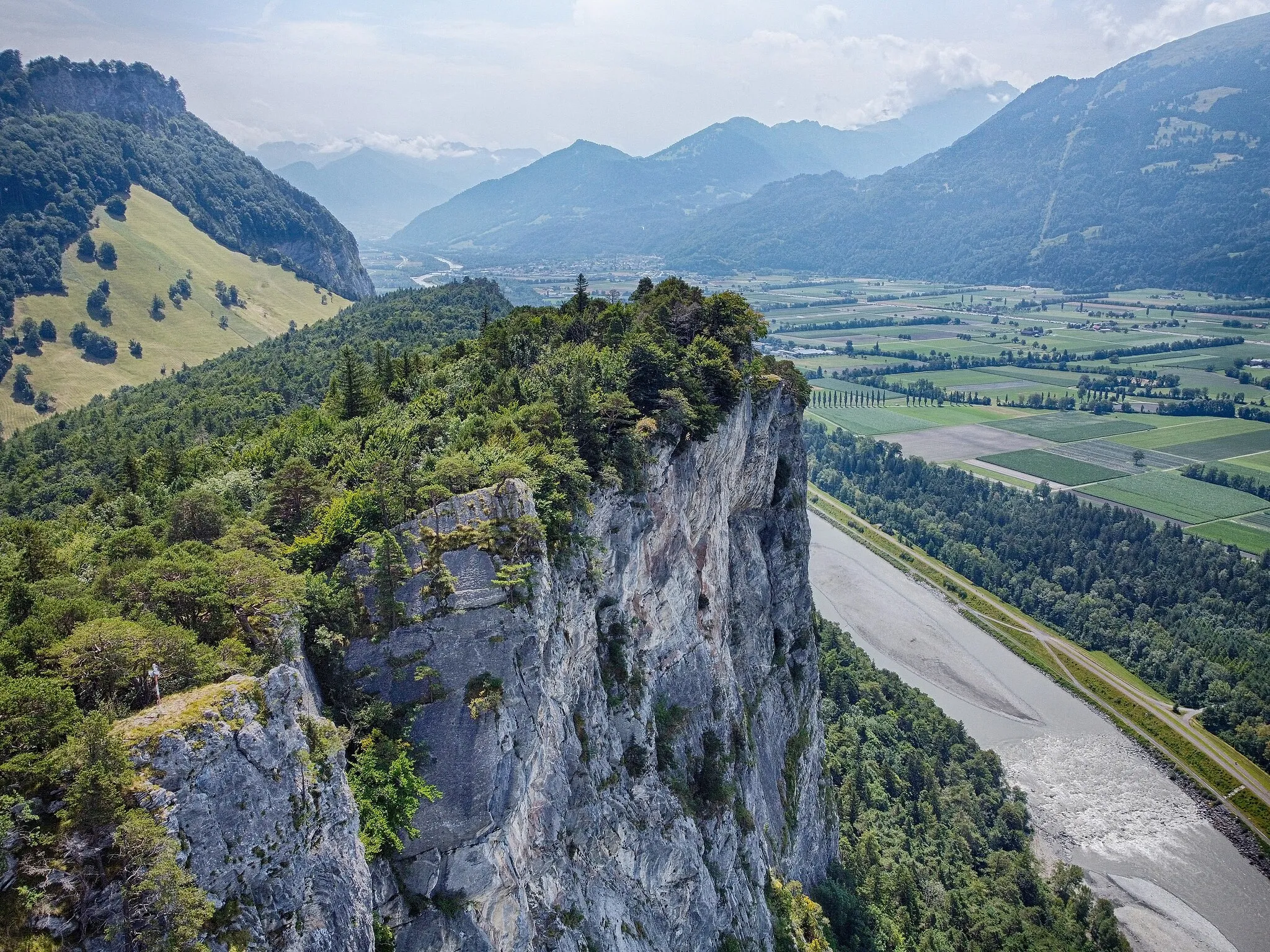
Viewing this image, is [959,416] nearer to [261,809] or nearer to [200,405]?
[200,405]

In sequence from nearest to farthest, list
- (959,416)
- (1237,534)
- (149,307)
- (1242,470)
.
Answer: (1237,534) → (1242,470) → (149,307) → (959,416)

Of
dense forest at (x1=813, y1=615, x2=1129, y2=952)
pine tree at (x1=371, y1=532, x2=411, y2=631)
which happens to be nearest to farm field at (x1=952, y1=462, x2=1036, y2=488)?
dense forest at (x1=813, y1=615, x2=1129, y2=952)

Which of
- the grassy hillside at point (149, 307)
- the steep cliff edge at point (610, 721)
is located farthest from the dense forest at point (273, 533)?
the grassy hillside at point (149, 307)

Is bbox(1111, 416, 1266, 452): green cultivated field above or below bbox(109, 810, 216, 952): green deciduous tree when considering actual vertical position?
below

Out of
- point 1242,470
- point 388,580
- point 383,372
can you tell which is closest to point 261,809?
point 388,580

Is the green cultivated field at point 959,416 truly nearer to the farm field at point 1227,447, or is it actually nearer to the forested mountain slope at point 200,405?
the farm field at point 1227,447

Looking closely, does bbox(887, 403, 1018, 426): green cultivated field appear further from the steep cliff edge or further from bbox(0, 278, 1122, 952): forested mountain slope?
the steep cliff edge
